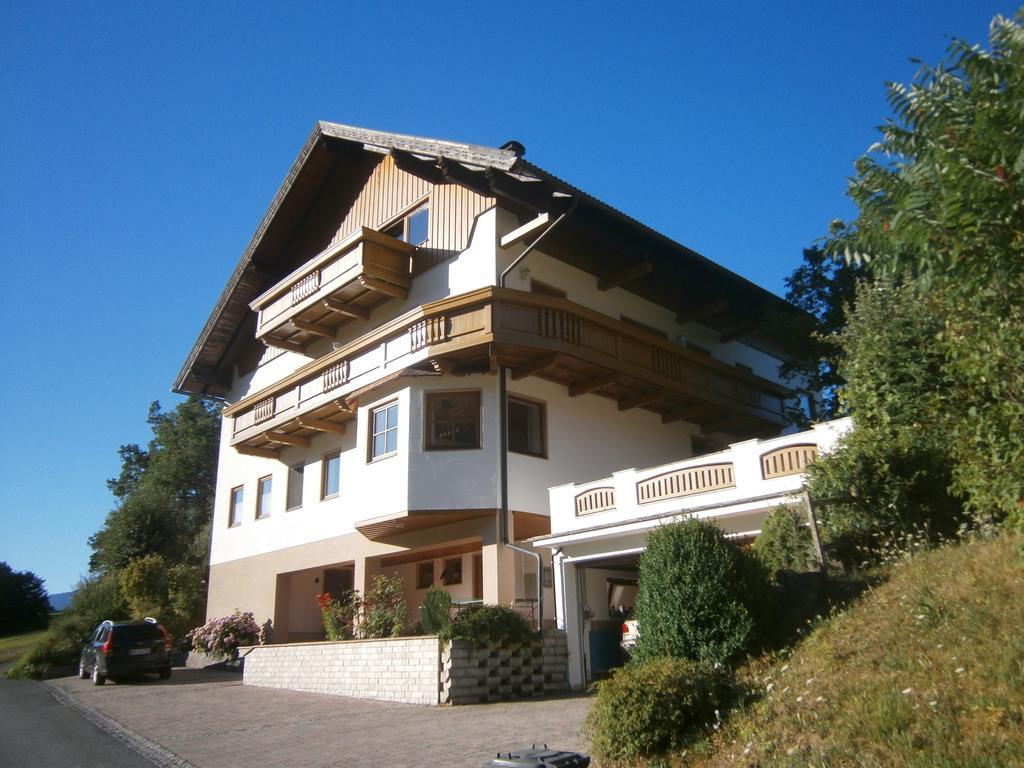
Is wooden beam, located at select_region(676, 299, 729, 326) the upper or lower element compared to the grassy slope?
upper

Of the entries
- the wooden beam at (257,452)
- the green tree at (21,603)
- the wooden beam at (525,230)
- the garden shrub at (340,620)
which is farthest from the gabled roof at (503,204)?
the green tree at (21,603)

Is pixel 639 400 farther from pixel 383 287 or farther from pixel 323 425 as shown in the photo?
pixel 323 425

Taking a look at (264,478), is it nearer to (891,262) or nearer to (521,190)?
(521,190)

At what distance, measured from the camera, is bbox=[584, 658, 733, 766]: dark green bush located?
8.20 m

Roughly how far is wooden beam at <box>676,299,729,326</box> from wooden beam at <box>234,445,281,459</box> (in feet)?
43.1

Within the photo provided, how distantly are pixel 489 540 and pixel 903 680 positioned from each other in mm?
12199

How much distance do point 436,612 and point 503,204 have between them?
32.9ft

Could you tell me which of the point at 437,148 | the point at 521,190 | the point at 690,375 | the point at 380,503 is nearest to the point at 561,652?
the point at 380,503

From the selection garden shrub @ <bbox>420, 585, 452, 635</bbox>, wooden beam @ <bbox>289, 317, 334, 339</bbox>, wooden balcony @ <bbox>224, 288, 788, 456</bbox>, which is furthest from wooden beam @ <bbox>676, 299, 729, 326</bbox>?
garden shrub @ <bbox>420, 585, 452, 635</bbox>

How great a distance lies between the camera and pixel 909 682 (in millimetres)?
7375

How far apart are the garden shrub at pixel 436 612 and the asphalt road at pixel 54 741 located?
5.30 meters

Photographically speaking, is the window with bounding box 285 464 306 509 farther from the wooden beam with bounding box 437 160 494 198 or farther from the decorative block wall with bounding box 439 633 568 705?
the decorative block wall with bounding box 439 633 568 705

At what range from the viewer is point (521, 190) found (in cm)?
2027

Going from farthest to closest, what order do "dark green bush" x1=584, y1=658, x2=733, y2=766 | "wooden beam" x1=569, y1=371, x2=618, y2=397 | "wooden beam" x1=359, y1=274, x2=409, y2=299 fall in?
"wooden beam" x1=359, y1=274, x2=409, y2=299, "wooden beam" x1=569, y1=371, x2=618, y2=397, "dark green bush" x1=584, y1=658, x2=733, y2=766
